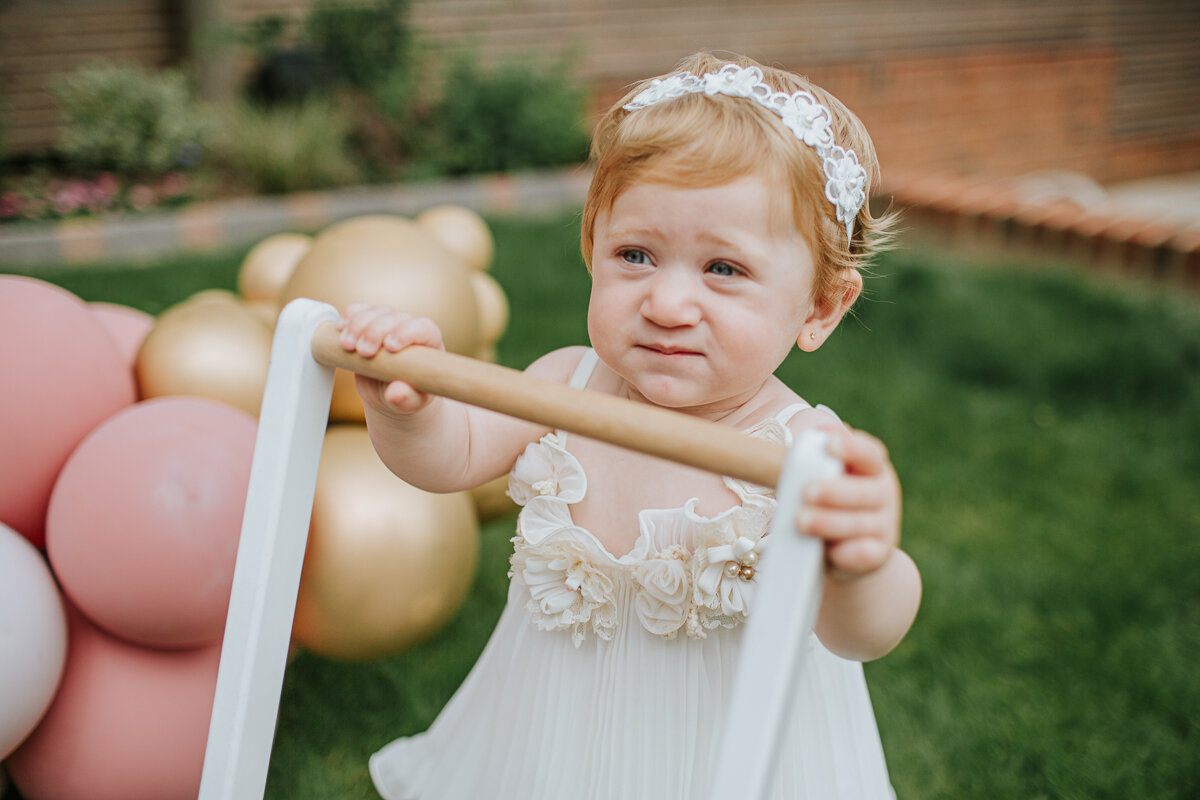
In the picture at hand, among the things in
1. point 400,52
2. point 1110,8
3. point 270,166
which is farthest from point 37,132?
point 1110,8

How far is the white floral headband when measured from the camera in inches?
49.4

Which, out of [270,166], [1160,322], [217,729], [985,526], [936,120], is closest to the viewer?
[217,729]

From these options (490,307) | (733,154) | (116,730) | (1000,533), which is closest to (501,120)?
(490,307)

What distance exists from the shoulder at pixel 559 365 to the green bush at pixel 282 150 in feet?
14.0

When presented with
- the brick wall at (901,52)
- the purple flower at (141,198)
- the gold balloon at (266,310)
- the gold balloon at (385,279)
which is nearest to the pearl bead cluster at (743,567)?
the gold balloon at (385,279)

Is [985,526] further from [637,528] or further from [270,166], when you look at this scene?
[270,166]

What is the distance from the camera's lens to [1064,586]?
2.63 meters

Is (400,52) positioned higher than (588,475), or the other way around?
(588,475)

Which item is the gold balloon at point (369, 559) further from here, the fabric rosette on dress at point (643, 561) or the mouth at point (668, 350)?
the mouth at point (668, 350)

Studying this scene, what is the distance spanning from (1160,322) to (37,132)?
5.80 meters

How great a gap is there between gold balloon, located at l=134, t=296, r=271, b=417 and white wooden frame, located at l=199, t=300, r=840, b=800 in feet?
2.49

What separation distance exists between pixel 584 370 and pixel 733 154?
42cm

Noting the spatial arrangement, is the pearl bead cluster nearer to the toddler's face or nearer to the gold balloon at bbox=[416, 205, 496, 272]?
the toddler's face

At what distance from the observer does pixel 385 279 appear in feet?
6.44
